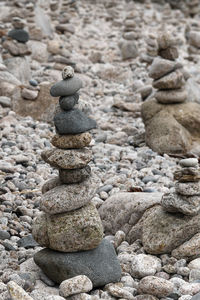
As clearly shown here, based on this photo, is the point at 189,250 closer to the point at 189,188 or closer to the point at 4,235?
the point at 189,188

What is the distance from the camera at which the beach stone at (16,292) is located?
4816 millimetres

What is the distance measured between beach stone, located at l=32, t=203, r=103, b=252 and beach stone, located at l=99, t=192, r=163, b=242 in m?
1.33

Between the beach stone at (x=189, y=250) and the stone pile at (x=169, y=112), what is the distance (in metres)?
4.18

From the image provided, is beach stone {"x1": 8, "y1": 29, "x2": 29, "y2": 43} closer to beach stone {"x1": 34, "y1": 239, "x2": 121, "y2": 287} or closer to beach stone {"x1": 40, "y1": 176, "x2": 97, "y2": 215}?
beach stone {"x1": 40, "y1": 176, "x2": 97, "y2": 215}

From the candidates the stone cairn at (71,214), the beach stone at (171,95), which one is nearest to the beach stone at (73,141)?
the stone cairn at (71,214)

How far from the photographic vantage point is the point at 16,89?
1164 cm

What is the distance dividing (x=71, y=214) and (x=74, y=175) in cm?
42

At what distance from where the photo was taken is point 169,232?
6273 mm

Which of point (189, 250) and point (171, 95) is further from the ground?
point (189, 250)

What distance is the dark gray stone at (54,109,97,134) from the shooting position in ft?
18.2

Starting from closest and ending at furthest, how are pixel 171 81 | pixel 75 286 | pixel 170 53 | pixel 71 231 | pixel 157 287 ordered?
pixel 75 286 < pixel 157 287 < pixel 71 231 < pixel 171 81 < pixel 170 53

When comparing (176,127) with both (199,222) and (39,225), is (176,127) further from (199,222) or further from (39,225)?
(39,225)

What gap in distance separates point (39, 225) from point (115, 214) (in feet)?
5.35

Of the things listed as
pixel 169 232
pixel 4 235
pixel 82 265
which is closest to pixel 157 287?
pixel 82 265
